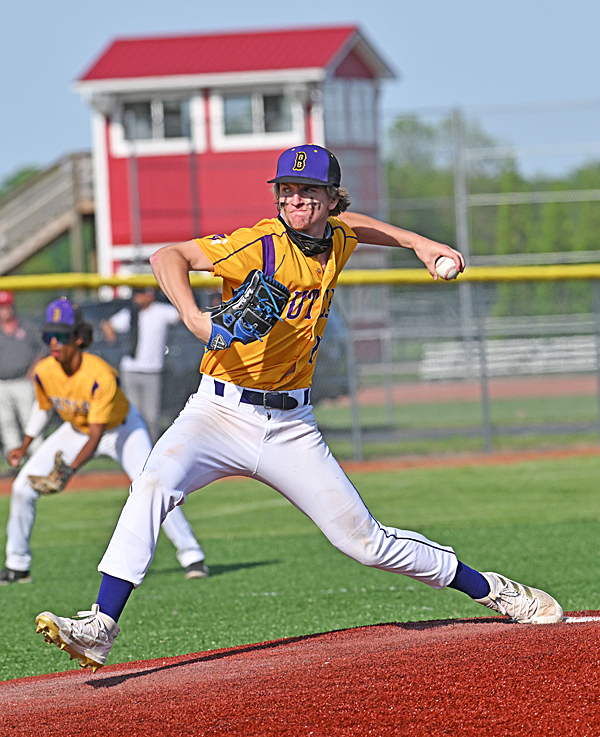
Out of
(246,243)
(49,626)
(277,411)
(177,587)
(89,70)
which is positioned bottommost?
(177,587)

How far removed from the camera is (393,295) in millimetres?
15906

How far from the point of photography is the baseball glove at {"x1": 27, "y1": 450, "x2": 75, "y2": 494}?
6879 mm

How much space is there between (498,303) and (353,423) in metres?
3.34

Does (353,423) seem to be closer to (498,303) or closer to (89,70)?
(498,303)

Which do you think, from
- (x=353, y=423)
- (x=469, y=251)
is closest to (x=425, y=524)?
(x=353, y=423)

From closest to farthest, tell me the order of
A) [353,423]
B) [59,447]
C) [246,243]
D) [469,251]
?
1. [246,243]
2. [59,447]
3. [353,423]
4. [469,251]

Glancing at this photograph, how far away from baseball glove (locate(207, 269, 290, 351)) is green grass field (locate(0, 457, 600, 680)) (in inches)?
83.1

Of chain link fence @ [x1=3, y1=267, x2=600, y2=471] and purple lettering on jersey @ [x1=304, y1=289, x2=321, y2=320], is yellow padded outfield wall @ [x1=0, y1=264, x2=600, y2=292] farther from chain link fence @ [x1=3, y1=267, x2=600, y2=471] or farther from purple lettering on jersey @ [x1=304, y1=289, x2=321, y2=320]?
purple lettering on jersey @ [x1=304, y1=289, x2=321, y2=320]

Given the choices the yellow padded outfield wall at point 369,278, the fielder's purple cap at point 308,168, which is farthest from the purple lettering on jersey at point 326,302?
the yellow padded outfield wall at point 369,278

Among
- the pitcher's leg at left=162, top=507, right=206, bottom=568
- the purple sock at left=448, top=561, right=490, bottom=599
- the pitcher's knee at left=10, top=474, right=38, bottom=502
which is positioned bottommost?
the pitcher's leg at left=162, top=507, right=206, bottom=568

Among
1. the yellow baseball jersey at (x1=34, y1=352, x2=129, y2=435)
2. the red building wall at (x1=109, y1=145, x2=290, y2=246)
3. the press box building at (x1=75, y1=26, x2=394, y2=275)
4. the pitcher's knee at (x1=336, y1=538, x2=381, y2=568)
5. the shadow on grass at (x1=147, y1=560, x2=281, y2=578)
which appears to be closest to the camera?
the pitcher's knee at (x1=336, y1=538, x2=381, y2=568)

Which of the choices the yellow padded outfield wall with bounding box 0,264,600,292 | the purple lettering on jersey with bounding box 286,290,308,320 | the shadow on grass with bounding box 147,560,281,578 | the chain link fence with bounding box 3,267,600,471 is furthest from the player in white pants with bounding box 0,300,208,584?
the chain link fence with bounding box 3,267,600,471

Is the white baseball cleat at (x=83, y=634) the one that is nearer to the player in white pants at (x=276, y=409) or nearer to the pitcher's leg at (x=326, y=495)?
the player in white pants at (x=276, y=409)

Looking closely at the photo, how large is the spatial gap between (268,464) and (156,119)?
75.7 ft
